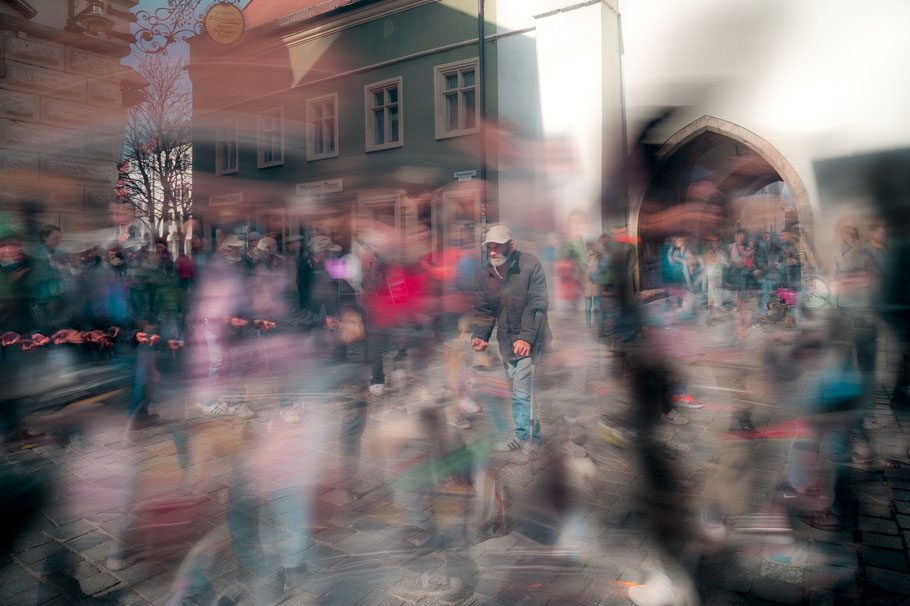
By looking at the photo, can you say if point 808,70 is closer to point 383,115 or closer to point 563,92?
point 563,92

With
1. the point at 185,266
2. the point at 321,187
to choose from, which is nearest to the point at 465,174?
the point at 321,187

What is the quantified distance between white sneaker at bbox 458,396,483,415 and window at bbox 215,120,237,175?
1901 centimetres

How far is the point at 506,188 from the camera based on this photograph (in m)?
16.1

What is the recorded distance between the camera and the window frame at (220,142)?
74.2ft

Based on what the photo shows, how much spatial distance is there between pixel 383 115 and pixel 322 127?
252 cm

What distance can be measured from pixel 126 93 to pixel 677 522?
9856 mm

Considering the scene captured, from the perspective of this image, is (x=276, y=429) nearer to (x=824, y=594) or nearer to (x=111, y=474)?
(x=111, y=474)

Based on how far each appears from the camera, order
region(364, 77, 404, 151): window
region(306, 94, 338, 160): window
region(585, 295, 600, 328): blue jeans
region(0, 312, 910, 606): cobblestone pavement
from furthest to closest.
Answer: region(306, 94, 338, 160): window < region(364, 77, 404, 151): window < region(585, 295, 600, 328): blue jeans < region(0, 312, 910, 606): cobblestone pavement

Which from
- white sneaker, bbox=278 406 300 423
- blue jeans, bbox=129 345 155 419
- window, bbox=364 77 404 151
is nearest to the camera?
blue jeans, bbox=129 345 155 419

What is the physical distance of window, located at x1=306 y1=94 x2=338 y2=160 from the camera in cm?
1973

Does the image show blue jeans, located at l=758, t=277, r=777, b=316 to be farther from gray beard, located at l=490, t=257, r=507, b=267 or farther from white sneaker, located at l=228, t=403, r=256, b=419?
white sneaker, located at l=228, t=403, r=256, b=419

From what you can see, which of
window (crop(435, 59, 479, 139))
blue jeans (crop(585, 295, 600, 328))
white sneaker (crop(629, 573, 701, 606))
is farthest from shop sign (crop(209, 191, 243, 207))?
white sneaker (crop(629, 573, 701, 606))

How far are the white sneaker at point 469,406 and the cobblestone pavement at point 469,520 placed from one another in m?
0.12

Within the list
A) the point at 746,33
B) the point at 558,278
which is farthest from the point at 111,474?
the point at 746,33
